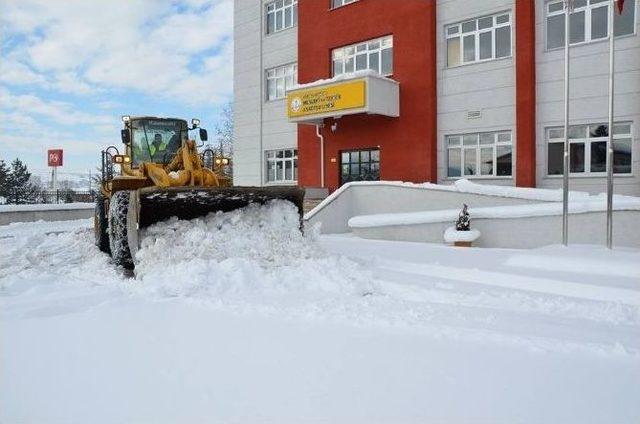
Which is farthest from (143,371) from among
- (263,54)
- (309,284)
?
(263,54)

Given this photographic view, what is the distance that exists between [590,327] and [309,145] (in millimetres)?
16022

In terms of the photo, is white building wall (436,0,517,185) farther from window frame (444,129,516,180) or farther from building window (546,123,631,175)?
building window (546,123,631,175)

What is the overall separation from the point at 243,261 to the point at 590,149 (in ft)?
37.8

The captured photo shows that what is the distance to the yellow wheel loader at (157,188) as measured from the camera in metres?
8.37

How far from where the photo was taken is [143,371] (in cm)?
400

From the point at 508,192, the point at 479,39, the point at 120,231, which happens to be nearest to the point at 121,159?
the point at 120,231

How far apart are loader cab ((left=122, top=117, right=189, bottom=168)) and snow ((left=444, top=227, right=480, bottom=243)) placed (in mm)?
6648

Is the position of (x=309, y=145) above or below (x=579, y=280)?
above

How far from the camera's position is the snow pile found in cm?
683

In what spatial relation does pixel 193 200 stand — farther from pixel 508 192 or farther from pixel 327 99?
pixel 327 99

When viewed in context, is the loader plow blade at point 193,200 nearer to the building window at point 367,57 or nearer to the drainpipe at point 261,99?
the building window at point 367,57

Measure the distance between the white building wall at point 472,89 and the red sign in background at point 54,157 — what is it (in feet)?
91.9

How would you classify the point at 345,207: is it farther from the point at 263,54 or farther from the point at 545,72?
the point at 263,54

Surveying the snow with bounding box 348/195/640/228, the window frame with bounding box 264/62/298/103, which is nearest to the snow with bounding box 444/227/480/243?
the snow with bounding box 348/195/640/228
